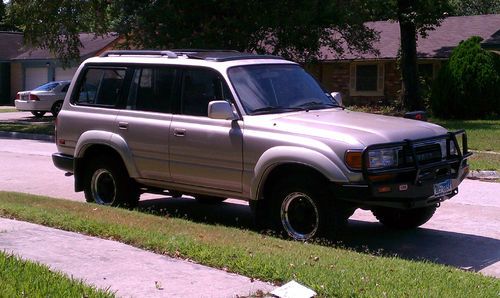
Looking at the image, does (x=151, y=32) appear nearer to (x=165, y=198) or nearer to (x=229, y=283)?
(x=165, y=198)

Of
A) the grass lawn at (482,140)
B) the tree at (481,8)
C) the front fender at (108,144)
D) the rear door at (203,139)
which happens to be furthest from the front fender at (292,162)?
the tree at (481,8)

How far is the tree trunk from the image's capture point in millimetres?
28078

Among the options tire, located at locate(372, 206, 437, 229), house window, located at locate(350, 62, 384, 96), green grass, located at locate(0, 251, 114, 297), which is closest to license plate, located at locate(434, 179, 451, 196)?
tire, located at locate(372, 206, 437, 229)

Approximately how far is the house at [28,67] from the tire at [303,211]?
34.7 metres

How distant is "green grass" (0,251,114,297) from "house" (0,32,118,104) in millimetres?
36302

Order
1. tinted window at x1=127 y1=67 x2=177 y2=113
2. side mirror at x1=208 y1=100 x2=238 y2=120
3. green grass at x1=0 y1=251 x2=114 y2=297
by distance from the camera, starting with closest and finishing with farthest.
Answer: green grass at x1=0 y1=251 x2=114 y2=297 → side mirror at x1=208 y1=100 x2=238 y2=120 → tinted window at x1=127 y1=67 x2=177 y2=113

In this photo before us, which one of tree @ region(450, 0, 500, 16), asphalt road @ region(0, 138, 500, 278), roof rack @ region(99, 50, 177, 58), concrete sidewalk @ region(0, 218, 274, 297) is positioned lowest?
asphalt road @ region(0, 138, 500, 278)

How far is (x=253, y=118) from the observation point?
8414 mm

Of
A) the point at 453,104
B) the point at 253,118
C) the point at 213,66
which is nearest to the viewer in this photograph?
the point at 253,118

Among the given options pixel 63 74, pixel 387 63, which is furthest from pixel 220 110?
pixel 63 74

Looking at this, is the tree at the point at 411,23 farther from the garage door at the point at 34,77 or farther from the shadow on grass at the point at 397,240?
the garage door at the point at 34,77

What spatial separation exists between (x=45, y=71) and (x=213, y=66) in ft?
120

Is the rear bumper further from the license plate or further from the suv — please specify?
the license plate

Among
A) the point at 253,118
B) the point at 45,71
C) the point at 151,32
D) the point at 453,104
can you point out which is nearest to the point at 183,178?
the point at 253,118
